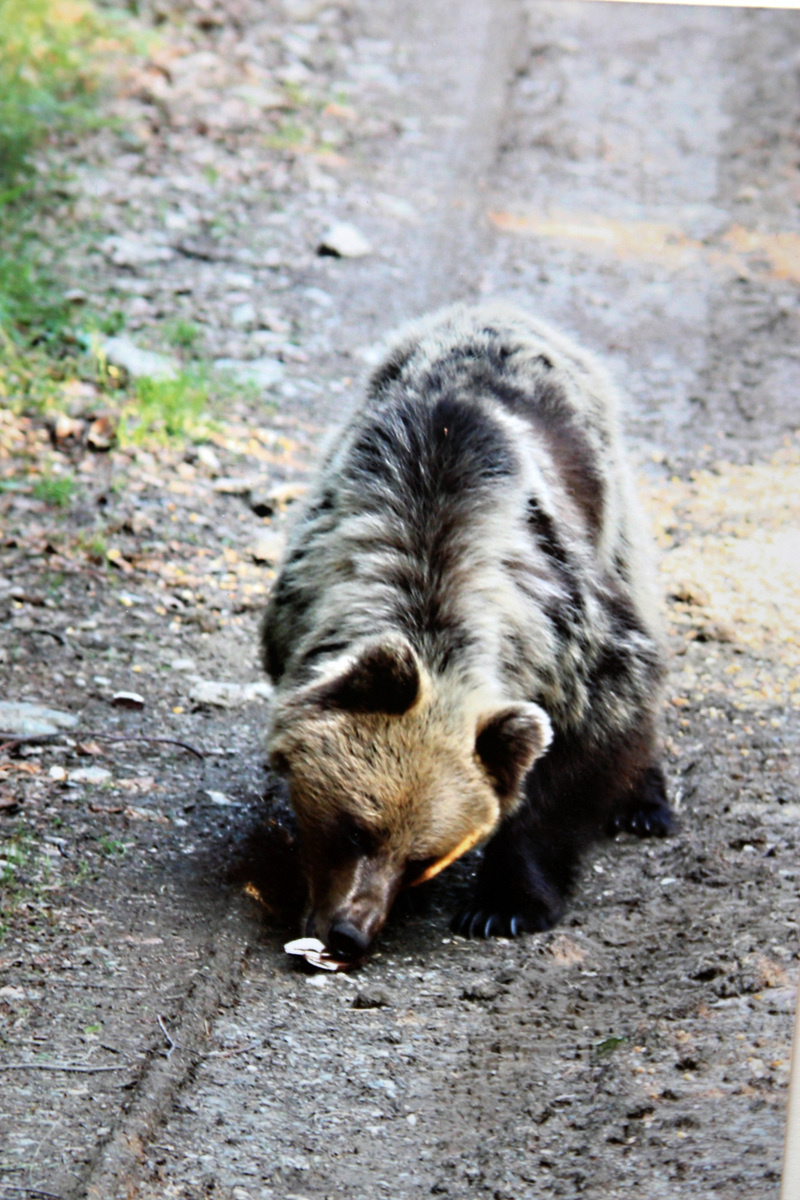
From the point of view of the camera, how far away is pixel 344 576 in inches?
101

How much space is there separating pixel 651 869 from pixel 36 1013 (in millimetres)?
1304

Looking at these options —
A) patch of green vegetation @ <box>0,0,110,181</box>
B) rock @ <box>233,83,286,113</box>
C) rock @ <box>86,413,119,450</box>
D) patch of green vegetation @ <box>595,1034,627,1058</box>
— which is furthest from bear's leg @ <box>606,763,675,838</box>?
patch of green vegetation @ <box>0,0,110,181</box>

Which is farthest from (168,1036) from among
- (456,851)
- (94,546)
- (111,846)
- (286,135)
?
(286,135)

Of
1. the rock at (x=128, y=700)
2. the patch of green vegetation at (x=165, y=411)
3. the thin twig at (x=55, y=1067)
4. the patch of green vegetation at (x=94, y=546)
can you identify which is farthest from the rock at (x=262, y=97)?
the thin twig at (x=55, y=1067)

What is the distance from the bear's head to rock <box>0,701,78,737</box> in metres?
0.62

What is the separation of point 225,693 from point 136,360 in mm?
1292

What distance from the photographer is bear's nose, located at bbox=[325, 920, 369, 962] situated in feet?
7.64

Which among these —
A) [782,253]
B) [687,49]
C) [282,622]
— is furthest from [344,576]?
[687,49]

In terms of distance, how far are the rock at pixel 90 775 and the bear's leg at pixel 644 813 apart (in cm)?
111

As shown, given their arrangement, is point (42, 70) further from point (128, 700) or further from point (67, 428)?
point (128, 700)

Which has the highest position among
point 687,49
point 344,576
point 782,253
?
point 687,49

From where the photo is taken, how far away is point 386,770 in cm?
230

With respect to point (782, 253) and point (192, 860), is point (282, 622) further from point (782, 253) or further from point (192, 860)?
point (782, 253)

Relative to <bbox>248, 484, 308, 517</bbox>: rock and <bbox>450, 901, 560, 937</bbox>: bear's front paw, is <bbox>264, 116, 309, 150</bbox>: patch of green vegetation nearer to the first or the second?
<bbox>248, 484, 308, 517</bbox>: rock
